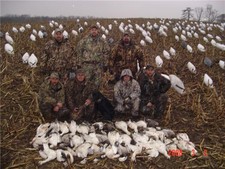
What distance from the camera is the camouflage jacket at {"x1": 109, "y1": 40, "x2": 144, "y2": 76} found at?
7215 millimetres

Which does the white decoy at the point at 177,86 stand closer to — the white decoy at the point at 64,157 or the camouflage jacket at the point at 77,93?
the camouflage jacket at the point at 77,93

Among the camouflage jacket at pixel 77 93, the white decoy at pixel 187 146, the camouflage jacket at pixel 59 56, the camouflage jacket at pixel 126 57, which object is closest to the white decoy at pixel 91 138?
the camouflage jacket at pixel 77 93

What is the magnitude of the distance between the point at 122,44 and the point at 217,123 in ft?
7.93

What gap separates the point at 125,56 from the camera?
285 inches

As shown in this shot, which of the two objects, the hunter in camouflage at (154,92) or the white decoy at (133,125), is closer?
the white decoy at (133,125)

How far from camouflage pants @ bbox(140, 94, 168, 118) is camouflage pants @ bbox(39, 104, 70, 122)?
1342 mm

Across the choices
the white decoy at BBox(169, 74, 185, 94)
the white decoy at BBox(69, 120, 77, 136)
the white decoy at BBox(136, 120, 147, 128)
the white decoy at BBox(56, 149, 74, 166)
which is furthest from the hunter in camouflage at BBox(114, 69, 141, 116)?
the white decoy at BBox(56, 149, 74, 166)

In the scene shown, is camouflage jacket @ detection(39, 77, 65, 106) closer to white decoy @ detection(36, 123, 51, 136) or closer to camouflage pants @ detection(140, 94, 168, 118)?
white decoy @ detection(36, 123, 51, 136)

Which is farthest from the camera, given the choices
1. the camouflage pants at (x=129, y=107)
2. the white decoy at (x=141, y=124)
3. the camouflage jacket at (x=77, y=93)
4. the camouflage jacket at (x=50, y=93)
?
the camouflage pants at (x=129, y=107)

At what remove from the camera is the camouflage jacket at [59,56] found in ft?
22.5

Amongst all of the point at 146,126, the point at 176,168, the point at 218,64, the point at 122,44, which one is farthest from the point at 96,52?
the point at 218,64

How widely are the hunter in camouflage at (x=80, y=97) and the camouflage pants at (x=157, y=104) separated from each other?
946 mm

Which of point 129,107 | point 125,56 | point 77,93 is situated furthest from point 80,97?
point 125,56

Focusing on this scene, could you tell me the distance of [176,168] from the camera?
4848 millimetres
